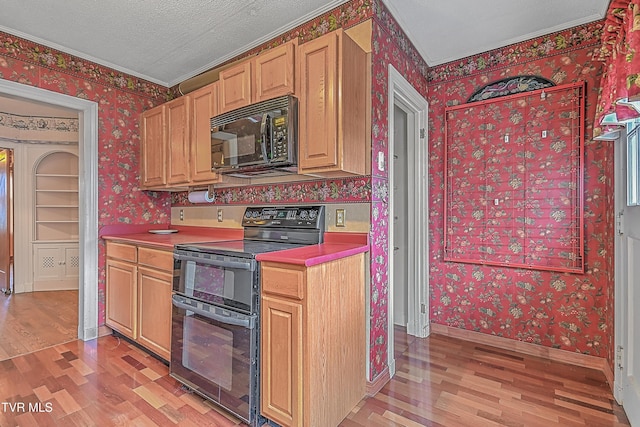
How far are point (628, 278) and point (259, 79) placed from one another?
2509mm

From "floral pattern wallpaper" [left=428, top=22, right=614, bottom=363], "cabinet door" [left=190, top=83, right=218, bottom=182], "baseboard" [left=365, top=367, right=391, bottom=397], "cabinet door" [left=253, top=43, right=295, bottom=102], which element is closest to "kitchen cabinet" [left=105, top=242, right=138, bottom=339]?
"cabinet door" [left=190, top=83, right=218, bottom=182]

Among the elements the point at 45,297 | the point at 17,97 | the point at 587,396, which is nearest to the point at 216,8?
A: the point at 17,97

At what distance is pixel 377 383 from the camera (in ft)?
6.77

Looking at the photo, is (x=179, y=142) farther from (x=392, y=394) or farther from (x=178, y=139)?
(x=392, y=394)

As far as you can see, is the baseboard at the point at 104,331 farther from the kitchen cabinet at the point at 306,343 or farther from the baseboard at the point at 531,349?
the baseboard at the point at 531,349

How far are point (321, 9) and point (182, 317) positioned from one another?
2.26 m

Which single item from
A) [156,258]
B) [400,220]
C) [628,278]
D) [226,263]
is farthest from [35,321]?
[628,278]

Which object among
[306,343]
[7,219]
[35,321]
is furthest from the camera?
[7,219]

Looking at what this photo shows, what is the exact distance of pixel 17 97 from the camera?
260 cm

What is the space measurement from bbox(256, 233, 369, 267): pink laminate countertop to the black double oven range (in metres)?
0.10

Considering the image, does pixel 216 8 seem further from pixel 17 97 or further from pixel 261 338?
pixel 261 338

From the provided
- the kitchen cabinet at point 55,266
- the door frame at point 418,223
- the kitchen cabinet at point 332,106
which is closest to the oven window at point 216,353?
the kitchen cabinet at point 332,106

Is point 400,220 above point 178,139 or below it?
below

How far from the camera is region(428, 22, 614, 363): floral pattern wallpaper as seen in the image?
2.26 meters
